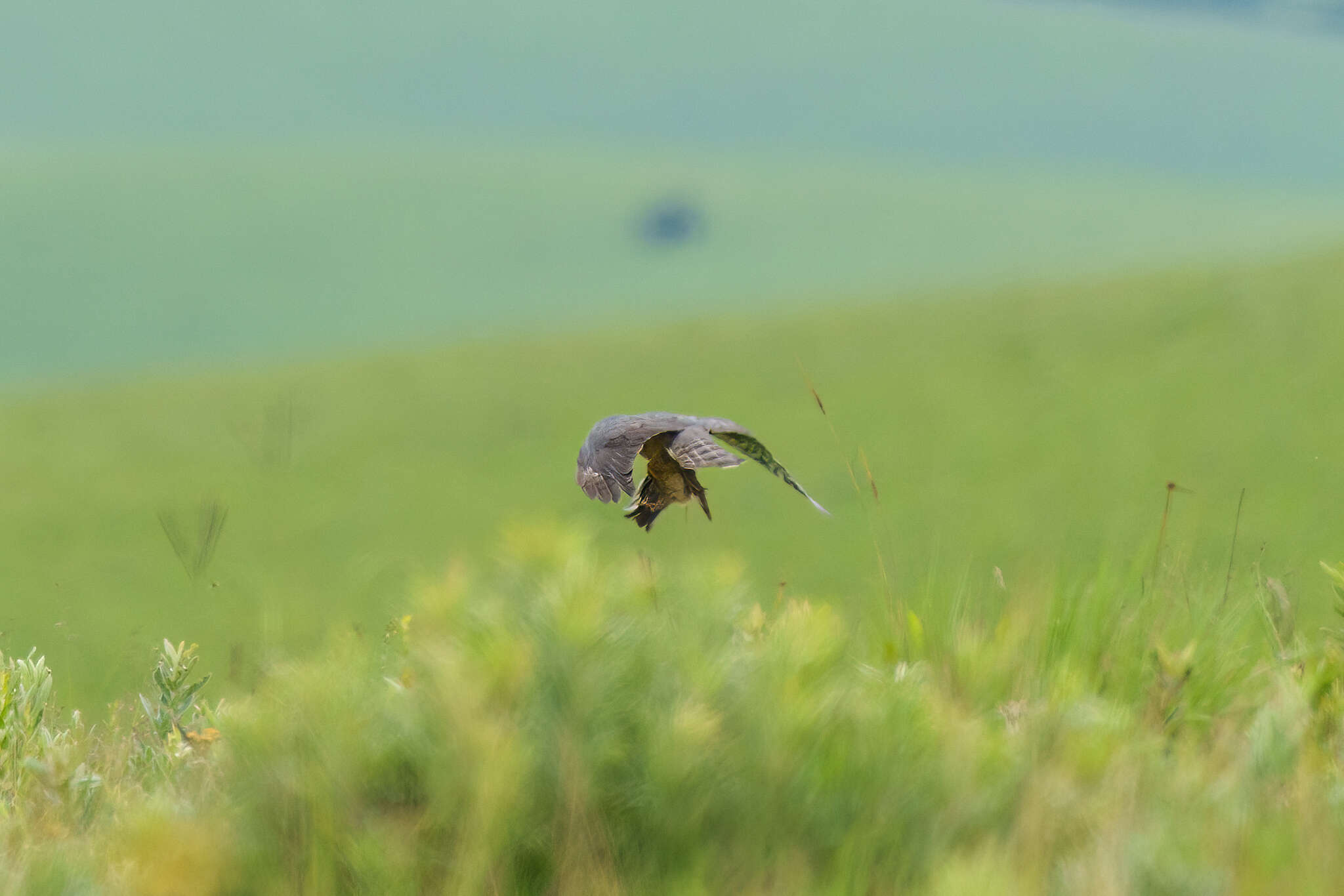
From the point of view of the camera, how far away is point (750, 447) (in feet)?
7.84

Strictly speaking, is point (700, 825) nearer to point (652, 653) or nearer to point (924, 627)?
point (652, 653)

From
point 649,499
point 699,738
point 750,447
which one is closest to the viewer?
point 699,738

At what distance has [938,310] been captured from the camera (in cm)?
1110

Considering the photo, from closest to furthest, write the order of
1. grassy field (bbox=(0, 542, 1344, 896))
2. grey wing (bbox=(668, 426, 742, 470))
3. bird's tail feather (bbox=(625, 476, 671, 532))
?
1. grassy field (bbox=(0, 542, 1344, 896))
2. grey wing (bbox=(668, 426, 742, 470))
3. bird's tail feather (bbox=(625, 476, 671, 532))

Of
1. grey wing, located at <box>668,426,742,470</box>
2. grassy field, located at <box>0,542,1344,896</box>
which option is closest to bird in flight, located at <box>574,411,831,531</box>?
grey wing, located at <box>668,426,742,470</box>

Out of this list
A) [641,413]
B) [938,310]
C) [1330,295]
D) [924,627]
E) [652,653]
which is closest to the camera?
[652,653]

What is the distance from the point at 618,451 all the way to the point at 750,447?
1.00 ft

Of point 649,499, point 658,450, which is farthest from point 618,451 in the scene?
point 649,499

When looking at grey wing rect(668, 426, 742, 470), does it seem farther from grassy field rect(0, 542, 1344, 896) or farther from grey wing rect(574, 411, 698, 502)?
grassy field rect(0, 542, 1344, 896)

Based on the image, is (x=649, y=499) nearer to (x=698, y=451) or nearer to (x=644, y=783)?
(x=698, y=451)

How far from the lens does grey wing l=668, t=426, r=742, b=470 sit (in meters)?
2.25

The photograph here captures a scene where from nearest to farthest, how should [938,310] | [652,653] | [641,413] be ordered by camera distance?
[652,653] < [641,413] < [938,310]

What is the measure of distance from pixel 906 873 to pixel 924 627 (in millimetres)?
1319

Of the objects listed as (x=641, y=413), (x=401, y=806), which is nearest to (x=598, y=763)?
(x=401, y=806)
